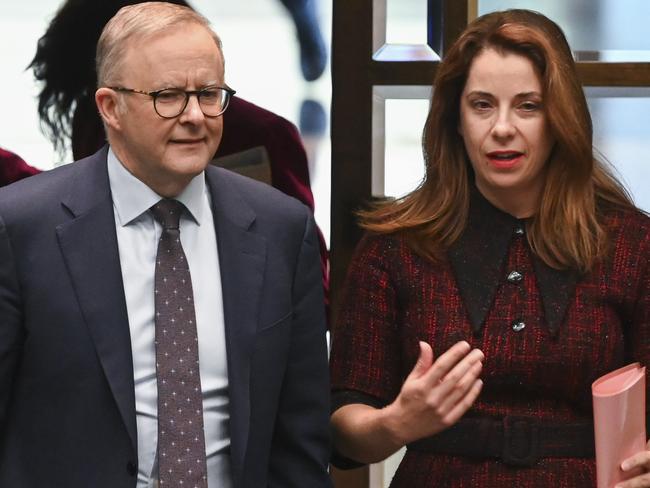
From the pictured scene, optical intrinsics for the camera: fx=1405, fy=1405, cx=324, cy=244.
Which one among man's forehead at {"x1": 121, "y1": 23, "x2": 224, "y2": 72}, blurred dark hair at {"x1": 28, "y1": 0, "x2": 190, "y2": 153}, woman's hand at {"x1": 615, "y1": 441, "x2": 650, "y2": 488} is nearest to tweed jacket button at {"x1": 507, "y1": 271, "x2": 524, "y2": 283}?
woman's hand at {"x1": 615, "y1": 441, "x2": 650, "y2": 488}

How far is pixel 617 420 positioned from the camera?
2.67 meters

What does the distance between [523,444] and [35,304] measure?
3.34 feet

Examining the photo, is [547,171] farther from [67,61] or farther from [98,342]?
[67,61]

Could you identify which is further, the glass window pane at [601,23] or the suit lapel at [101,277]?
the glass window pane at [601,23]

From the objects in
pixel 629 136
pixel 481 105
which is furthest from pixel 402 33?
pixel 481 105

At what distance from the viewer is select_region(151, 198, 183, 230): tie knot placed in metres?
2.69

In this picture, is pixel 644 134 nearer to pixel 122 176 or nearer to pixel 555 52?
pixel 555 52

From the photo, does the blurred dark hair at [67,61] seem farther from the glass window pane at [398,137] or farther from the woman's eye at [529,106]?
the woman's eye at [529,106]

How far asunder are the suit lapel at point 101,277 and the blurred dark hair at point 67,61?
3.56 feet

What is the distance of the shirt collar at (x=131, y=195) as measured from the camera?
2.68 m

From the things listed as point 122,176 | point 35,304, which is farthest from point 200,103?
point 35,304

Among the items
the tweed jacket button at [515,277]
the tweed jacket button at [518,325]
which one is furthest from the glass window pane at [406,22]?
the tweed jacket button at [518,325]

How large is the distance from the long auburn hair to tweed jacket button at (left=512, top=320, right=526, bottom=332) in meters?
0.14

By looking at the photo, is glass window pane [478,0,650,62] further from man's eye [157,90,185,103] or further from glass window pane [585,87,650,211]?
man's eye [157,90,185,103]
